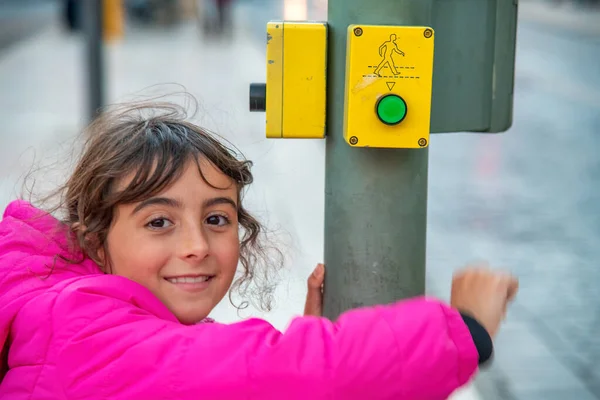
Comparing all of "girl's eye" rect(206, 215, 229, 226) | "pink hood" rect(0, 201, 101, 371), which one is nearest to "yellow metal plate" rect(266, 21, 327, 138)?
"girl's eye" rect(206, 215, 229, 226)

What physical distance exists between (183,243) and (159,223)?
0.08 metres

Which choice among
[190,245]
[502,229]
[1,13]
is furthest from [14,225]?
[1,13]

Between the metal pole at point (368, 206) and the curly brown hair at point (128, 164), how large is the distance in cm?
23

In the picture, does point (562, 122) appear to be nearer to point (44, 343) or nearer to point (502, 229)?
point (502, 229)

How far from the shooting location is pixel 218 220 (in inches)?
86.1

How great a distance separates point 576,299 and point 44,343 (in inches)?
171

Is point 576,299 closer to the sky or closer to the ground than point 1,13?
closer to the ground

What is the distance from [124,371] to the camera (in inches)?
71.2

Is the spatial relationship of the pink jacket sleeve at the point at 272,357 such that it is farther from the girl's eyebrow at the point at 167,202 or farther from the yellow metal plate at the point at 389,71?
the yellow metal plate at the point at 389,71

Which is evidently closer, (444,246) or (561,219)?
(444,246)

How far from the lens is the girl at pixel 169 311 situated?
Answer: 1781 mm

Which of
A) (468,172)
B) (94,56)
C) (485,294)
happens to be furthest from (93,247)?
(468,172)

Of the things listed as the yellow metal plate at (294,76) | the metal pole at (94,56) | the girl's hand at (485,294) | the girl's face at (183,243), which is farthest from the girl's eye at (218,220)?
the metal pole at (94,56)

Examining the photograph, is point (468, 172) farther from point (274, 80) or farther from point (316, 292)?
point (274, 80)
